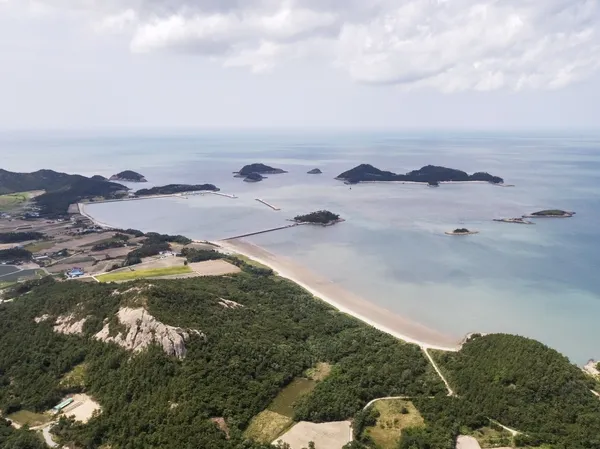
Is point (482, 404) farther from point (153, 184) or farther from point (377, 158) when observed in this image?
point (377, 158)

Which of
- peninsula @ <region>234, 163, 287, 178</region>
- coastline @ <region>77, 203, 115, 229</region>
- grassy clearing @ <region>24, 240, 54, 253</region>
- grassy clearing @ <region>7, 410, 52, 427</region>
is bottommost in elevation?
grassy clearing @ <region>7, 410, 52, 427</region>

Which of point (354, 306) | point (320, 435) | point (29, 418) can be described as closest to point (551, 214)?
point (354, 306)

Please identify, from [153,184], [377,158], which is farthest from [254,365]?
[377,158]

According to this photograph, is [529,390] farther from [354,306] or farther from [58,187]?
[58,187]

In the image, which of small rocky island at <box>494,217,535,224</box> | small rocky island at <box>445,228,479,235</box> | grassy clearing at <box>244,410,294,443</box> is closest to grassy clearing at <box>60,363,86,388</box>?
grassy clearing at <box>244,410,294,443</box>

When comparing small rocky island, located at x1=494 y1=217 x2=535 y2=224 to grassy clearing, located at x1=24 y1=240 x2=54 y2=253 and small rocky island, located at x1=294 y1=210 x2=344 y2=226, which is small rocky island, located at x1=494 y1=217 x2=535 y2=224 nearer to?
small rocky island, located at x1=294 y1=210 x2=344 y2=226

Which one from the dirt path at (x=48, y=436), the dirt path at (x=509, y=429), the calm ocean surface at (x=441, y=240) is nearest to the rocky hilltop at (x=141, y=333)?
the dirt path at (x=48, y=436)

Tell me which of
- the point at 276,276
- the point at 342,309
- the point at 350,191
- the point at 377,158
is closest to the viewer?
the point at 342,309

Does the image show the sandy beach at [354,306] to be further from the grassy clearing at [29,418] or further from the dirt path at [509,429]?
the grassy clearing at [29,418]
